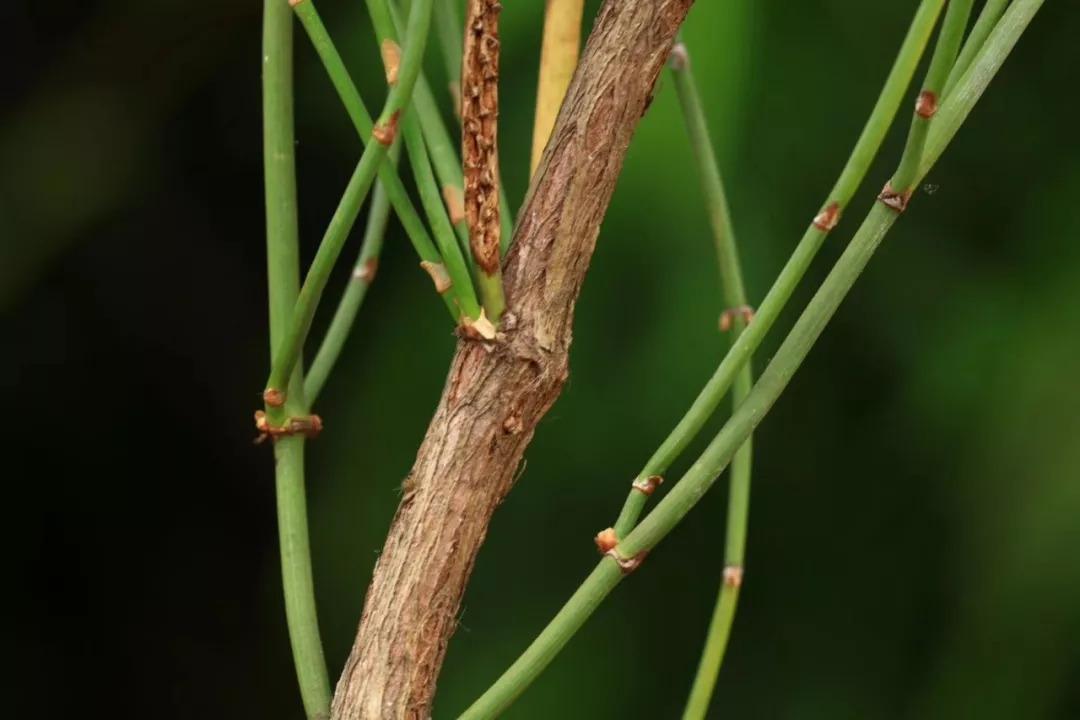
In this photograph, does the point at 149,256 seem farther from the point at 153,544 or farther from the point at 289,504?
the point at 289,504

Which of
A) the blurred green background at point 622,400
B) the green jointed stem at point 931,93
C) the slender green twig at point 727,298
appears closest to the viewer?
the green jointed stem at point 931,93

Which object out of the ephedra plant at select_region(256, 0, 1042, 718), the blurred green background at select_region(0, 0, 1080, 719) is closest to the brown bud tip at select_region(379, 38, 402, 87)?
the ephedra plant at select_region(256, 0, 1042, 718)

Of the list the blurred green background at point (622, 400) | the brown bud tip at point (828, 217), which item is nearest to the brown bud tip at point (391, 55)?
the brown bud tip at point (828, 217)

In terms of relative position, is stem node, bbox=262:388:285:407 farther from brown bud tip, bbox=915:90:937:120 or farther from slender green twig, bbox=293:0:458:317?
brown bud tip, bbox=915:90:937:120

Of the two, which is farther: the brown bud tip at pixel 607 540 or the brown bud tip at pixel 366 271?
the brown bud tip at pixel 366 271

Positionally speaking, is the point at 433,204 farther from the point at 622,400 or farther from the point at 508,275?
the point at 622,400

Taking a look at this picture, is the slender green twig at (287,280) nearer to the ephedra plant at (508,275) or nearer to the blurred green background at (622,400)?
the ephedra plant at (508,275)

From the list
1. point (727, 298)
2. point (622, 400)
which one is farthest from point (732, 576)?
point (622, 400)
